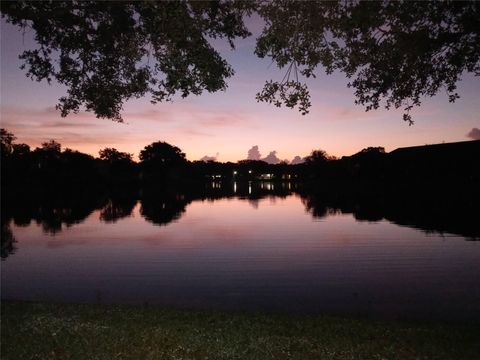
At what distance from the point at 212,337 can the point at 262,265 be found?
1438cm

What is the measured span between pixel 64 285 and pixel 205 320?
11.3 m

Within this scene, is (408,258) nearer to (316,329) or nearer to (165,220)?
(316,329)

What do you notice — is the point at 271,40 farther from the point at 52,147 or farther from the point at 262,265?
the point at 52,147

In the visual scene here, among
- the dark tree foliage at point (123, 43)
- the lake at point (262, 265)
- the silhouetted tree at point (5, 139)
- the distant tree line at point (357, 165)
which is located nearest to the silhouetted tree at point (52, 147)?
the distant tree line at point (357, 165)

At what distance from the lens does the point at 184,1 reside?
10.5 meters

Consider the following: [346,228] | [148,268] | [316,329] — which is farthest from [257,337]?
[346,228]

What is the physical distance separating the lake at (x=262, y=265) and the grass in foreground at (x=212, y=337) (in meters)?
4.31

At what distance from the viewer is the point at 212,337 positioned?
32.0 feet

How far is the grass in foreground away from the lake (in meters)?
4.31

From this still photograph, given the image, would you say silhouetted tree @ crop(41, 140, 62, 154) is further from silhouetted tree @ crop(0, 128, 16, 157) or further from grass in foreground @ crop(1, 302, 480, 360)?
grass in foreground @ crop(1, 302, 480, 360)

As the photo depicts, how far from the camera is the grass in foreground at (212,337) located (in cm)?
884

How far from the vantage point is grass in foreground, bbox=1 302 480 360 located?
884 centimetres

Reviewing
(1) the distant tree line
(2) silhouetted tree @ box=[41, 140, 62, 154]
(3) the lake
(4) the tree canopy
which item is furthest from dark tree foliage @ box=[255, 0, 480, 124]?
(2) silhouetted tree @ box=[41, 140, 62, 154]

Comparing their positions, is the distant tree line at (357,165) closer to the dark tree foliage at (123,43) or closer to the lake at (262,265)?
the lake at (262,265)
